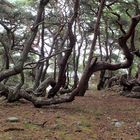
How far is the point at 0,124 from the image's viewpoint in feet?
26.0

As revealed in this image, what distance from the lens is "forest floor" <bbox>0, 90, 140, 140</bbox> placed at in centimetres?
725

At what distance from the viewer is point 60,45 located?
19281mm

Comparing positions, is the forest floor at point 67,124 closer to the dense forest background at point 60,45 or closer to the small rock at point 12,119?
the small rock at point 12,119

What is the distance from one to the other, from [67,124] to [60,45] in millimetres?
11201

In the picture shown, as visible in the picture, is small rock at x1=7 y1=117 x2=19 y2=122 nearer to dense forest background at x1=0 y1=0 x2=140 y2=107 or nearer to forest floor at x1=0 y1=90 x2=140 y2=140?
forest floor at x1=0 y1=90 x2=140 y2=140

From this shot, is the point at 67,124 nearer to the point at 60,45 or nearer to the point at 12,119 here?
the point at 12,119

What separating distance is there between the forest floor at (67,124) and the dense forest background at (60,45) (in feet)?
2.37

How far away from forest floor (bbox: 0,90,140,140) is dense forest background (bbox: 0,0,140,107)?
0.72m

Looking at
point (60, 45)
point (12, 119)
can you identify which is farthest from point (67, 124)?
point (60, 45)

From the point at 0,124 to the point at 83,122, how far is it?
190 cm

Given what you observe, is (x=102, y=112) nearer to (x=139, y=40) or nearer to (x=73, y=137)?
(x=73, y=137)

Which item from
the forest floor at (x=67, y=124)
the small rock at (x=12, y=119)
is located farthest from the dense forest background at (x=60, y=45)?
the small rock at (x=12, y=119)

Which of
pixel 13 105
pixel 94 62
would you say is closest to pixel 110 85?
pixel 94 62

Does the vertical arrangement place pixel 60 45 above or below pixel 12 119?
above
